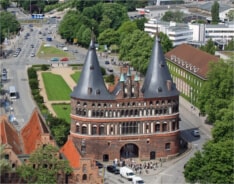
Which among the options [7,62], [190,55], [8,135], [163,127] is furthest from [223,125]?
[7,62]

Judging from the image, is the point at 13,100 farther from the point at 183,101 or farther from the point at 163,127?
the point at 163,127

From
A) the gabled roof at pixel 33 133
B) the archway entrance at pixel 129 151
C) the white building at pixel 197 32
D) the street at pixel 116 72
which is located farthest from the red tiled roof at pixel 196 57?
the white building at pixel 197 32

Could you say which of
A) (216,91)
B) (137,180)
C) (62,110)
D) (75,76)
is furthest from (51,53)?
(137,180)

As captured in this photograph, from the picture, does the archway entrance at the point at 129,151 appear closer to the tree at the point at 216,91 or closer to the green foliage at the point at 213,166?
the green foliage at the point at 213,166

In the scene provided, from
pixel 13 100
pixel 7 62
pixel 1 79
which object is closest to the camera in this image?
pixel 13 100

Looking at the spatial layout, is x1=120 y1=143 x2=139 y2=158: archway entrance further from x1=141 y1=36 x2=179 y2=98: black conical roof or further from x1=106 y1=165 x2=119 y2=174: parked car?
x1=141 y1=36 x2=179 y2=98: black conical roof

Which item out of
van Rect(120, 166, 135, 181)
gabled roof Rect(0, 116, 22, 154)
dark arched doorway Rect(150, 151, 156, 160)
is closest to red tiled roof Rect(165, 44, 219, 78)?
dark arched doorway Rect(150, 151, 156, 160)
